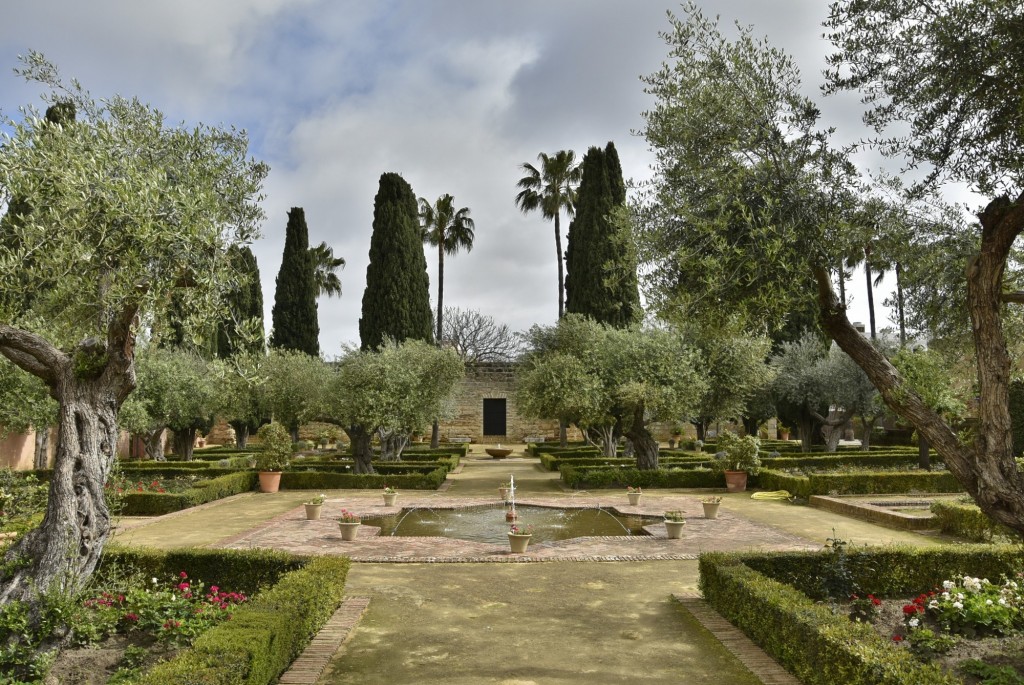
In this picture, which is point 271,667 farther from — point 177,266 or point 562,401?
point 562,401

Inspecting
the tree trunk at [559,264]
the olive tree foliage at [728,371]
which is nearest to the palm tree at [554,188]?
the tree trunk at [559,264]

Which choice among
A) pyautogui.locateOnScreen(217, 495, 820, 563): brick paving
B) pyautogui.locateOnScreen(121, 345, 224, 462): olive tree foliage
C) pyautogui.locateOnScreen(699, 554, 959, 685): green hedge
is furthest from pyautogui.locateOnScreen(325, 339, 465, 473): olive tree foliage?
pyautogui.locateOnScreen(699, 554, 959, 685): green hedge

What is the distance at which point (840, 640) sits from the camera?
5.41m

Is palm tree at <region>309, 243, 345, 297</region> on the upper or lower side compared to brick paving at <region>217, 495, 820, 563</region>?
upper

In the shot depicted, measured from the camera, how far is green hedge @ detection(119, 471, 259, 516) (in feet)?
52.0

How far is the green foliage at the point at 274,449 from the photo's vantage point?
2100cm

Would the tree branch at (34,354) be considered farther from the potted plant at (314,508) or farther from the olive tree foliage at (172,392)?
the olive tree foliage at (172,392)

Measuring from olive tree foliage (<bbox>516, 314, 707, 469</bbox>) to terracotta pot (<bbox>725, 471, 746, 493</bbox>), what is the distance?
6.91ft

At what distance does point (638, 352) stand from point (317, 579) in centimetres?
1565

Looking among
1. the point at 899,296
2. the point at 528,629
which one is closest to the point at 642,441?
the point at 899,296

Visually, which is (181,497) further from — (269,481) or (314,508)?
(269,481)

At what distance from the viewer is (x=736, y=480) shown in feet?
67.3

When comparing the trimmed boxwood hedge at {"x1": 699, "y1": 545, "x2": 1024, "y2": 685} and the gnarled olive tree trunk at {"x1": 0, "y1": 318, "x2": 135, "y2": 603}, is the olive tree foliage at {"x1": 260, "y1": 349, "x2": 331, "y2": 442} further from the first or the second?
the trimmed boxwood hedge at {"x1": 699, "y1": 545, "x2": 1024, "y2": 685}

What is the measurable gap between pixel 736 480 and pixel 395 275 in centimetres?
1876
